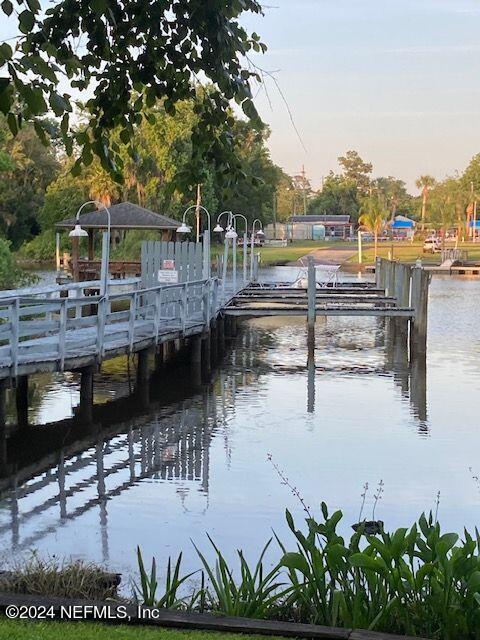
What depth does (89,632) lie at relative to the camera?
5859mm

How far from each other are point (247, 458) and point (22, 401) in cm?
484

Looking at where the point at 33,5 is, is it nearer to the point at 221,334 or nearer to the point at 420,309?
the point at 420,309

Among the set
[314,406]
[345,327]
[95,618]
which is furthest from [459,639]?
[345,327]

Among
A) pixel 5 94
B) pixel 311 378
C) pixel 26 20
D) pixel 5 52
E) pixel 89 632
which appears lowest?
pixel 311 378

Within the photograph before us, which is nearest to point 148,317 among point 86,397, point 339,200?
point 86,397

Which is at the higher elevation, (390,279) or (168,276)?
(168,276)

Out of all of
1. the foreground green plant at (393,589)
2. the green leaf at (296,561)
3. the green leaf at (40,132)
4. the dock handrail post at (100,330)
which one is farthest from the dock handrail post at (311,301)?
the green leaf at (40,132)

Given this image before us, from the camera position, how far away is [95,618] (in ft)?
20.2

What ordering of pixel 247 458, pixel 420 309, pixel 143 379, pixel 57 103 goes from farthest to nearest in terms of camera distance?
pixel 420 309, pixel 143 379, pixel 247 458, pixel 57 103

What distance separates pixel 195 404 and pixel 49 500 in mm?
8236

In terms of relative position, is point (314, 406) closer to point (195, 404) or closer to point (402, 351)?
point (195, 404)

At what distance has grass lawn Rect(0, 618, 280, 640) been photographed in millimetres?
5738

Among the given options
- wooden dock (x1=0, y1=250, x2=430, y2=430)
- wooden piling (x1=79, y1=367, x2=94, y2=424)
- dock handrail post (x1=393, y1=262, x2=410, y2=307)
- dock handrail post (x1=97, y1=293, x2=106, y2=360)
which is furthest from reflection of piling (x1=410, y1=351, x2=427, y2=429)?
wooden piling (x1=79, y1=367, x2=94, y2=424)

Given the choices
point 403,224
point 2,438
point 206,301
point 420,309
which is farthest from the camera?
point 403,224
